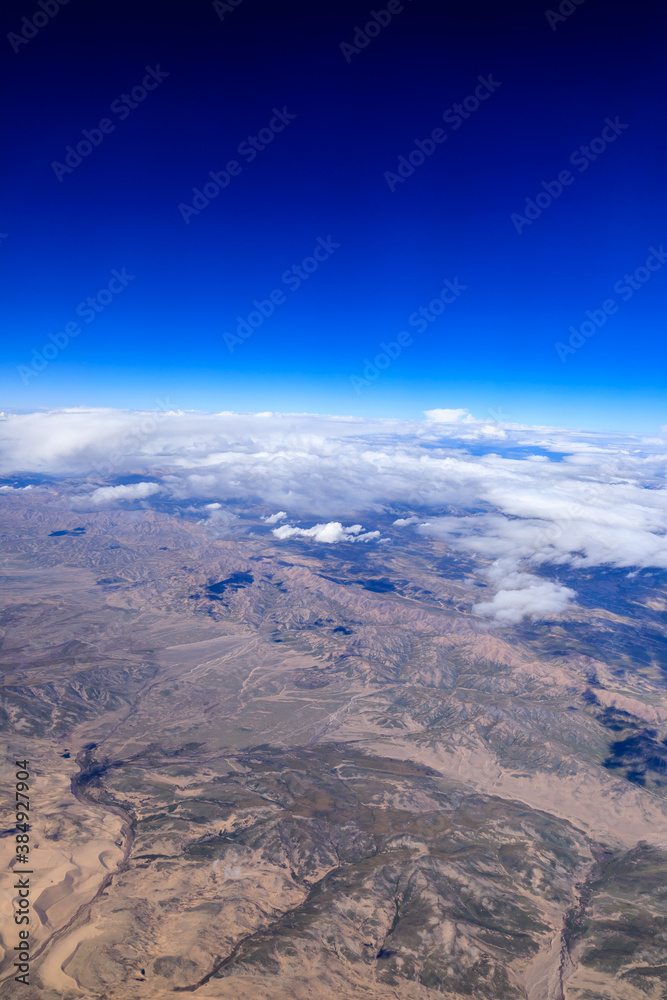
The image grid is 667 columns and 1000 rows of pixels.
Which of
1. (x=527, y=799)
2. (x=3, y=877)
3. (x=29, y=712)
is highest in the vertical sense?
(x=3, y=877)

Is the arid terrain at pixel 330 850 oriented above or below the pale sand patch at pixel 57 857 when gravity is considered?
below

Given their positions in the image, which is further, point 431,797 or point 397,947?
point 431,797

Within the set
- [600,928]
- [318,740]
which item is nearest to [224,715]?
[318,740]

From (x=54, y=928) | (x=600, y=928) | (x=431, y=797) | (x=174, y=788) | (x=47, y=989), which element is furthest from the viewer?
(x=431, y=797)

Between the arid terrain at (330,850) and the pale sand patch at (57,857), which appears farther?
the arid terrain at (330,850)

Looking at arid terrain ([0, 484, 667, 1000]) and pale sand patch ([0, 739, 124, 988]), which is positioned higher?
pale sand patch ([0, 739, 124, 988])

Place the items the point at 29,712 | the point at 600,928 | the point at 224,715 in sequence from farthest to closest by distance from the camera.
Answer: the point at 224,715, the point at 29,712, the point at 600,928

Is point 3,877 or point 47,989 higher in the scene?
point 3,877

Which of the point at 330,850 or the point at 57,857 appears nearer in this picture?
the point at 57,857

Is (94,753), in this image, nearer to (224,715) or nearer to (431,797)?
(224,715)

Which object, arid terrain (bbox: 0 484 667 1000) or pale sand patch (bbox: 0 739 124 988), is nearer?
pale sand patch (bbox: 0 739 124 988)

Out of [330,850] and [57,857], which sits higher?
[57,857]
